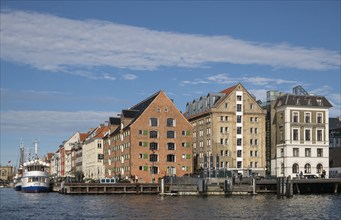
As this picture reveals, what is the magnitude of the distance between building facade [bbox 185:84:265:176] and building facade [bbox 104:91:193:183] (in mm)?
9668

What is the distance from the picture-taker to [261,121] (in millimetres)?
146125

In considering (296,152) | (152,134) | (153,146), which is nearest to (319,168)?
(296,152)

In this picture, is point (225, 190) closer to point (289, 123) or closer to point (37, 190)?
point (289, 123)

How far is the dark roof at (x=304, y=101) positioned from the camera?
14050 cm

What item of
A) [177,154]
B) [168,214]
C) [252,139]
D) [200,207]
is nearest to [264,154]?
[252,139]

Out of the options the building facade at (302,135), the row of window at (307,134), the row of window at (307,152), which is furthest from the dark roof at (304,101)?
the row of window at (307,152)

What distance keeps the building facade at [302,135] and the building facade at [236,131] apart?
4929 mm

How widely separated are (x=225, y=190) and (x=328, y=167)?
4357cm

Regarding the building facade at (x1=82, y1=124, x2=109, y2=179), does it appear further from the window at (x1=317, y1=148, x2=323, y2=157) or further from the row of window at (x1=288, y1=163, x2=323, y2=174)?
the window at (x1=317, y1=148, x2=323, y2=157)

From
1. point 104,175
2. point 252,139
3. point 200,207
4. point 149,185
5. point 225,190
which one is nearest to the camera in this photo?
point 200,207

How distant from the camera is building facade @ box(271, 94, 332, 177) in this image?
138m

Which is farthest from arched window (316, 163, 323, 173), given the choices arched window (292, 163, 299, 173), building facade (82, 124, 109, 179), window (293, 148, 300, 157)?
building facade (82, 124, 109, 179)

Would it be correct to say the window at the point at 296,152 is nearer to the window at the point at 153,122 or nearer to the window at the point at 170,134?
the window at the point at 170,134

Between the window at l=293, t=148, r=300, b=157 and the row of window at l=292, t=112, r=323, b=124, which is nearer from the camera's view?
the window at l=293, t=148, r=300, b=157
